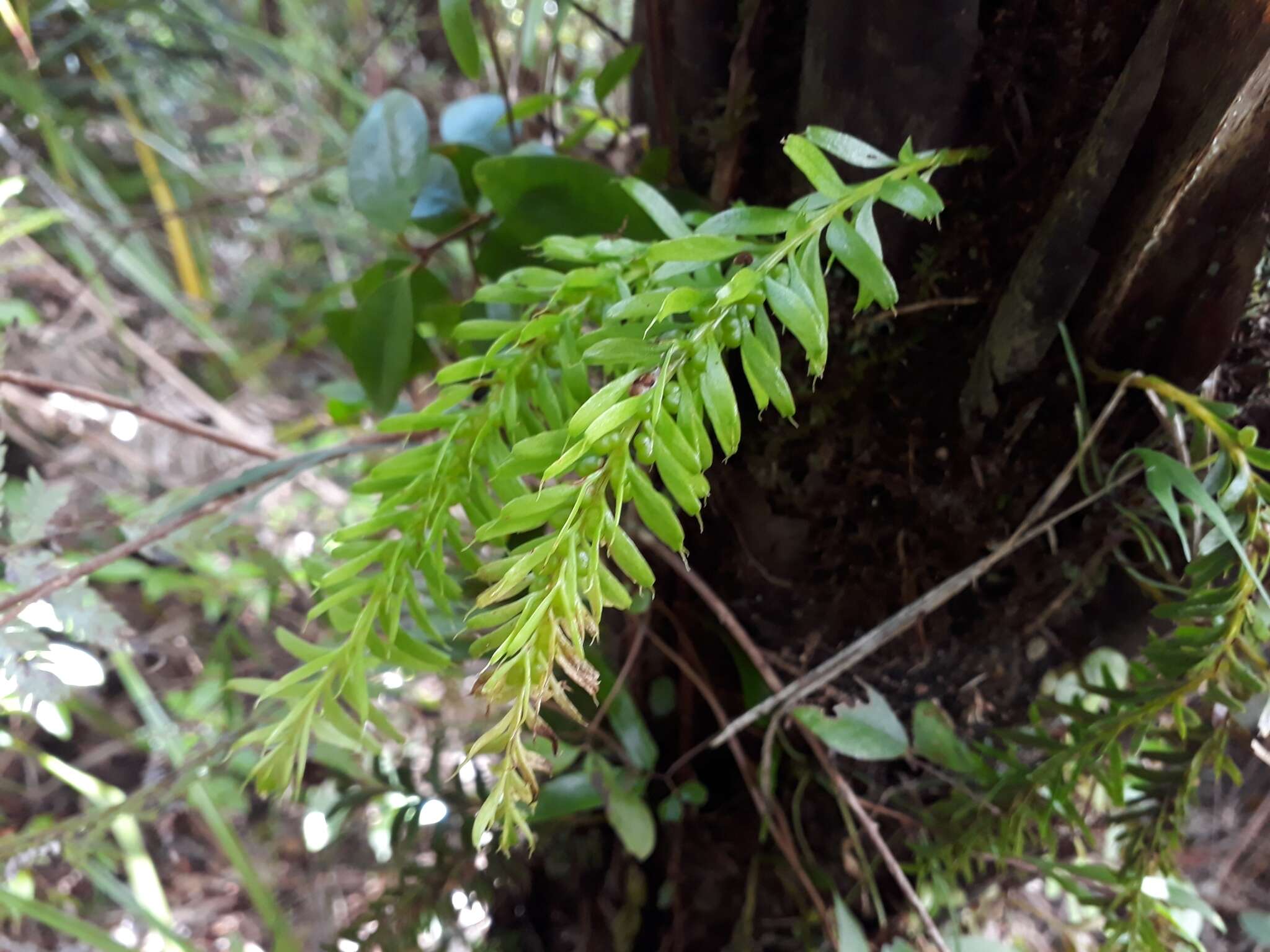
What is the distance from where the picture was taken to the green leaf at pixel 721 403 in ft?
0.98

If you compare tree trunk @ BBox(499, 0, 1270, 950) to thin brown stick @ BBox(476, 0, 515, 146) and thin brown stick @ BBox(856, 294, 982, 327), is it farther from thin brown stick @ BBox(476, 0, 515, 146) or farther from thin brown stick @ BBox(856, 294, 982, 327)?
thin brown stick @ BBox(476, 0, 515, 146)

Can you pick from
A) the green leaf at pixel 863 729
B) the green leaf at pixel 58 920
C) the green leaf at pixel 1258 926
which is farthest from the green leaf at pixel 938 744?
the green leaf at pixel 58 920

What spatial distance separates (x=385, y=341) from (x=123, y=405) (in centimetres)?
23

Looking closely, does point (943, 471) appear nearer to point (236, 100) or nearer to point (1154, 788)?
point (1154, 788)

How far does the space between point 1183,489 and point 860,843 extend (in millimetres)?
375

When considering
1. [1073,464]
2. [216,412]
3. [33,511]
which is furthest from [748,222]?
[216,412]

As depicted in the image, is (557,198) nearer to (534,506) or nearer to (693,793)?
Result: (534,506)

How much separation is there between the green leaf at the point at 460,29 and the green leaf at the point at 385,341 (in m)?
0.17

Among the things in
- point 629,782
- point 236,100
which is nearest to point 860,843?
point 629,782

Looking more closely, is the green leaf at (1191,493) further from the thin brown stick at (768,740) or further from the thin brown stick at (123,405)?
the thin brown stick at (123,405)

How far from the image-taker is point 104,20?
1256mm

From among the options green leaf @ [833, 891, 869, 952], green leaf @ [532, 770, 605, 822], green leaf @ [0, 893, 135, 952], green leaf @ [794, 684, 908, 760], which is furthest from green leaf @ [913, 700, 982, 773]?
green leaf @ [0, 893, 135, 952]

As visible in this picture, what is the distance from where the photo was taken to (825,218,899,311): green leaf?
0.33 metres

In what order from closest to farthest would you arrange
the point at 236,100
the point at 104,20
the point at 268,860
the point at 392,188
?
the point at 392,188 → the point at 268,860 → the point at 104,20 → the point at 236,100
